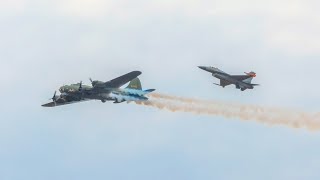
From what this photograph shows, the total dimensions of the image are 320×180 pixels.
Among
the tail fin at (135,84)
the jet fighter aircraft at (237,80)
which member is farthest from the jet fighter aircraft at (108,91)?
the jet fighter aircraft at (237,80)

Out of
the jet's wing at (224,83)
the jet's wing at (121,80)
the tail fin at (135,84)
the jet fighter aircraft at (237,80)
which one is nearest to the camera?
the jet's wing at (121,80)

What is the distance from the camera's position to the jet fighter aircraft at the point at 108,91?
6344 inches

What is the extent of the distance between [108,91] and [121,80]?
3.21m

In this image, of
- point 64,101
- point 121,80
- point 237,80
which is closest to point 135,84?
point 121,80

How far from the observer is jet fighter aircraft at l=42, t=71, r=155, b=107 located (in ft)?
529

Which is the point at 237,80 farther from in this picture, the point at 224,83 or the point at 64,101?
the point at 64,101

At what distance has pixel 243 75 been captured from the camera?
18375 cm

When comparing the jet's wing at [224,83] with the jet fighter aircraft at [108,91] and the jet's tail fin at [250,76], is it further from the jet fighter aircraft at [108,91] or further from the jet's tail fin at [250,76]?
the jet fighter aircraft at [108,91]

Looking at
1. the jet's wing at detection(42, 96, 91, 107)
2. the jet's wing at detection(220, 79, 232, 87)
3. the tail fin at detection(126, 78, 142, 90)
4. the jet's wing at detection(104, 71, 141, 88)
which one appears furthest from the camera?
the jet's wing at detection(220, 79, 232, 87)

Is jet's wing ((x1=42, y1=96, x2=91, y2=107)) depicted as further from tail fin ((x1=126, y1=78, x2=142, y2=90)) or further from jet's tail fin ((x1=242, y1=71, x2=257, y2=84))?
jet's tail fin ((x1=242, y1=71, x2=257, y2=84))

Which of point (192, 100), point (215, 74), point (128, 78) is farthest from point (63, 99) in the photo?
point (215, 74)

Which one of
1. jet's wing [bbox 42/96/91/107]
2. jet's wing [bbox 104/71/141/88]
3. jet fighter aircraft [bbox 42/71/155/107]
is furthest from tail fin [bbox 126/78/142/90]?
jet's wing [bbox 42/96/91/107]

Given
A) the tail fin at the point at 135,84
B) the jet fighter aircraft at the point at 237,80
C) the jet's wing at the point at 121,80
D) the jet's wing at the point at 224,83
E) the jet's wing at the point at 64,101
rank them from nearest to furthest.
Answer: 1. the jet's wing at the point at 121,80
2. the tail fin at the point at 135,84
3. the jet's wing at the point at 64,101
4. the jet fighter aircraft at the point at 237,80
5. the jet's wing at the point at 224,83

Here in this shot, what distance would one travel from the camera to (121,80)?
16238cm
